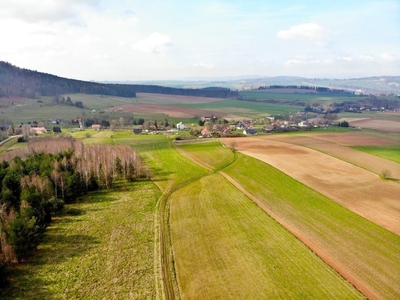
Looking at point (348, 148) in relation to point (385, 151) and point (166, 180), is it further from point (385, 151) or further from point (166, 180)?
point (166, 180)

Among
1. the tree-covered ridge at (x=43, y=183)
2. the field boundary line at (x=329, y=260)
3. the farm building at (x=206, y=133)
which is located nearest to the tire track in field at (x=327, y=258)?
the field boundary line at (x=329, y=260)

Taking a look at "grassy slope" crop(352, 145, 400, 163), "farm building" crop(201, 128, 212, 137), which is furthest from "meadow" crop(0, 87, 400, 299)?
"farm building" crop(201, 128, 212, 137)

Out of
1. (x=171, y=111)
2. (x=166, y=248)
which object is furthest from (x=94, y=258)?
(x=171, y=111)

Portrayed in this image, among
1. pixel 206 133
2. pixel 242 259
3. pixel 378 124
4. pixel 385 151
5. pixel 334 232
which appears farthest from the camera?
pixel 378 124

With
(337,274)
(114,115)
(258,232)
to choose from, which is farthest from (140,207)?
(114,115)

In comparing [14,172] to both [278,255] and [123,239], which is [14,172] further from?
[278,255]

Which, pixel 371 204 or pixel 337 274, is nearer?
pixel 337 274

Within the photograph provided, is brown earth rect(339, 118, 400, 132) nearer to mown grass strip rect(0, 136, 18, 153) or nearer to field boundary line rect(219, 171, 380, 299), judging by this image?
field boundary line rect(219, 171, 380, 299)
